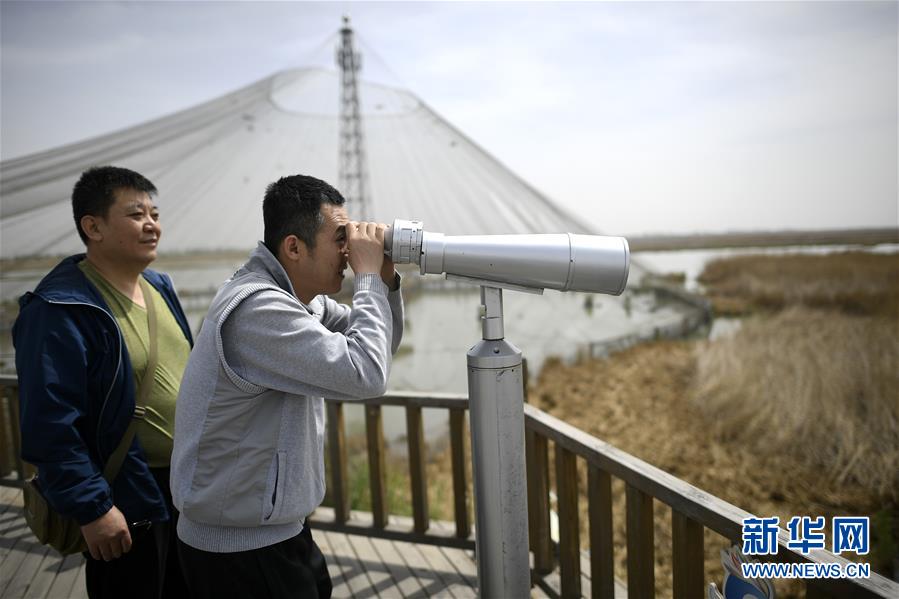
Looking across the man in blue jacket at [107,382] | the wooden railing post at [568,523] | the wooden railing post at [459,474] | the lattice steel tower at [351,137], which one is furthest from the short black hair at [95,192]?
the lattice steel tower at [351,137]

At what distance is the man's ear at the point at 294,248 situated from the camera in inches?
38.8

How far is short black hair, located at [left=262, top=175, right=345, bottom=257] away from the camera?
968 mm

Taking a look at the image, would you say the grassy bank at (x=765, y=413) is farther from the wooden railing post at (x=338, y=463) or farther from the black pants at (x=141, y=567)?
the black pants at (x=141, y=567)

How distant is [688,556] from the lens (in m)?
1.28

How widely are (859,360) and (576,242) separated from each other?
6526 mm

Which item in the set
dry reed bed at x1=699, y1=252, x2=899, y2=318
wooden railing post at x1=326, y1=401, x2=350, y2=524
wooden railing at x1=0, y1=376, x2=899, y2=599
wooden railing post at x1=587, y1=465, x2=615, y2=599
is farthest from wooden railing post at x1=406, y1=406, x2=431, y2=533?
dry reed bed at x1=699, y1=252, x2=899, y2=318

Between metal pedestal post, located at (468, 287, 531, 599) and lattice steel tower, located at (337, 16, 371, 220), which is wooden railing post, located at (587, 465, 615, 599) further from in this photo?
lattice steel tower, located at (337, 16, 371, 220)

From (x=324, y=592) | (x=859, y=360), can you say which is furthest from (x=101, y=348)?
(x=859, y=360)

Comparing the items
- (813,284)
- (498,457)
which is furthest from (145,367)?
(813,284)

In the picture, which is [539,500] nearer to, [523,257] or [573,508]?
[573,508]

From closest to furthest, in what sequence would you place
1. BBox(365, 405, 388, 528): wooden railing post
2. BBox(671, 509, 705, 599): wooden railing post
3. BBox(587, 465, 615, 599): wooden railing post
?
1. BBox(671, 509, 705, 599): wooden railing post
2. BBox(587, 465, 615, 599): wooden railing post
3. BBox(365, 405, 388, 528): wooden railing post

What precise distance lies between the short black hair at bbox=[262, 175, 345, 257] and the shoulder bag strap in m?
0.61

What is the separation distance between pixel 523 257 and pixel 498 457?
34 cm

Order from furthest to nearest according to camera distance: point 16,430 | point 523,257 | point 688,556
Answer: point 16,430
point 688,556
point 523,257
